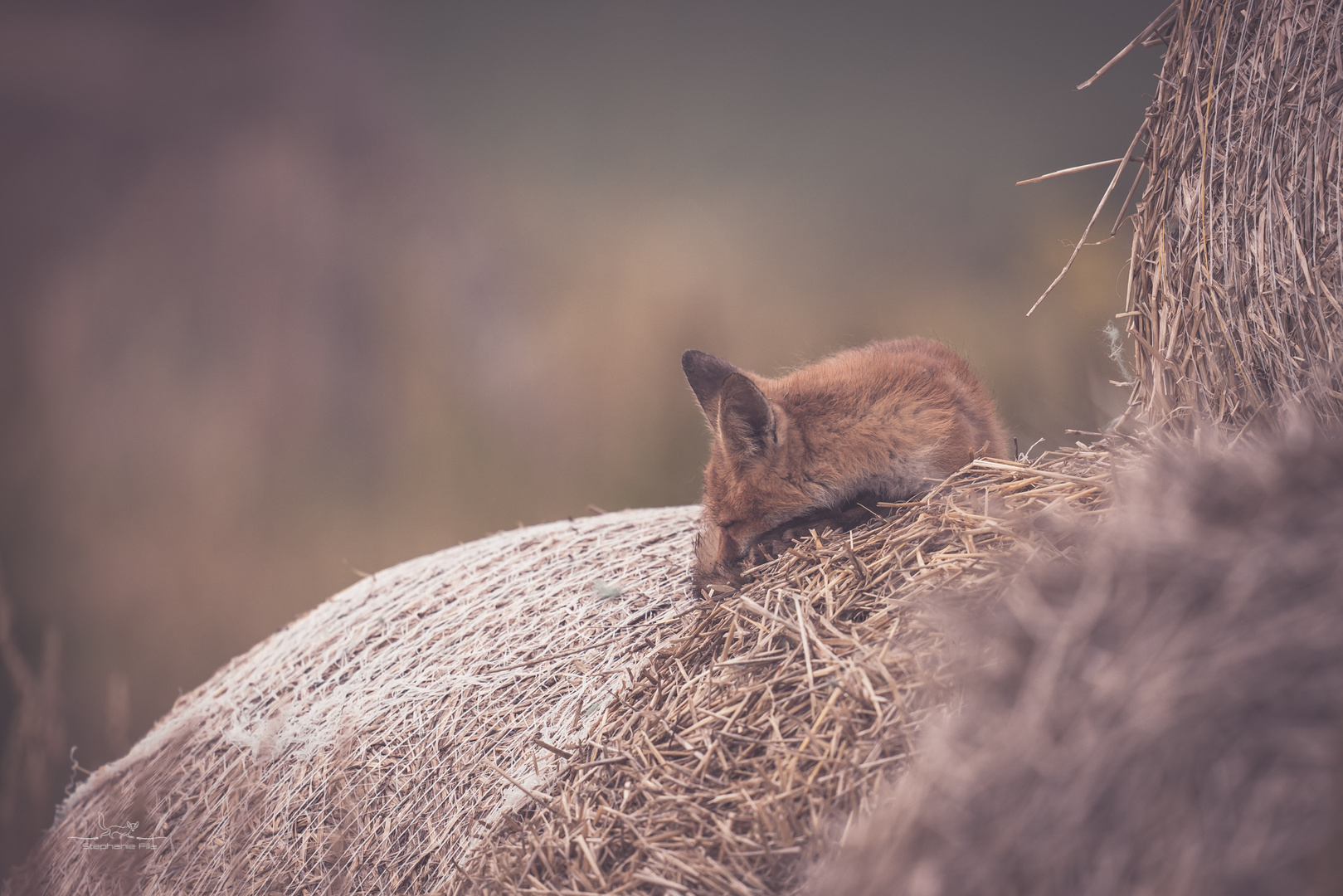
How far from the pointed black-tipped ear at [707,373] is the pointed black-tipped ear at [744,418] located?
0.21 metres

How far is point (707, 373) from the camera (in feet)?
8.98

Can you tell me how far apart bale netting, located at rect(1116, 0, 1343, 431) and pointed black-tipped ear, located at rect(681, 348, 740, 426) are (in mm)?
1570

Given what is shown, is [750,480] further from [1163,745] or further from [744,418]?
[1163,745]

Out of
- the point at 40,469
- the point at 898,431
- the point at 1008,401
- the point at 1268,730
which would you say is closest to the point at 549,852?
the point at 1268,730

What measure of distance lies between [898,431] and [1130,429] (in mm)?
872

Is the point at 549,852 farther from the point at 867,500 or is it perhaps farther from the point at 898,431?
the point at 898,431

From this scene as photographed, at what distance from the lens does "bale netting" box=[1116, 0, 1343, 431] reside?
6.75 feet

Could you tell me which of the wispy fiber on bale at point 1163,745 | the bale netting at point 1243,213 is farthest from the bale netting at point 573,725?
the bale netting at point 1243,213

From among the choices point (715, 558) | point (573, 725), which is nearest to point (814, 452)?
point (715, 558)

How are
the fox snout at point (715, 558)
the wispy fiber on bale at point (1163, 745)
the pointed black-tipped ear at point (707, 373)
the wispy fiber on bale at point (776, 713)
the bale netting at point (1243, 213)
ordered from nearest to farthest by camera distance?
the wispy fiber on bale at point (1163, 745), the wispy fiber on bale at point (776, 713), the bale netting at point (1243, 213), the fox snout at point (715, 558), the pointed black-tipped ear at point (707, 373)

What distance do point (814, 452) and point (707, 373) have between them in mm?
528

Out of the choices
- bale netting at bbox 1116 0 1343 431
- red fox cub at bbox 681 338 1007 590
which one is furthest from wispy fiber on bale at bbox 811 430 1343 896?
bale netting at bbox 1116 0 1343 431

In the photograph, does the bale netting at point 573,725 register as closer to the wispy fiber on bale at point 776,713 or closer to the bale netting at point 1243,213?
the wispy fiber on bale at point 776,713

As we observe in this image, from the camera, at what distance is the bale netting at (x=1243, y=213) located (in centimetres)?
206
